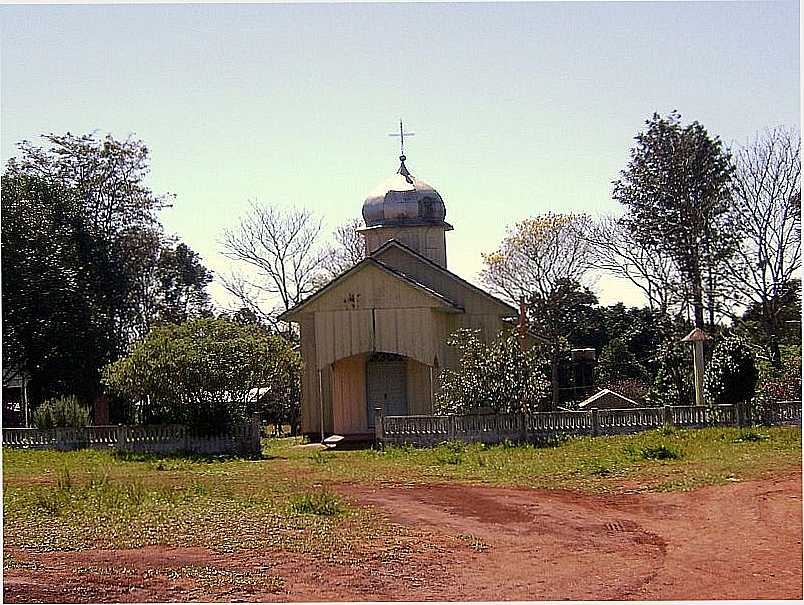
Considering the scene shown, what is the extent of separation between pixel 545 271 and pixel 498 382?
15734 millimetres

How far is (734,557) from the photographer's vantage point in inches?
425

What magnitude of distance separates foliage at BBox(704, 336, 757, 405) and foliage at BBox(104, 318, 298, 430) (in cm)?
879

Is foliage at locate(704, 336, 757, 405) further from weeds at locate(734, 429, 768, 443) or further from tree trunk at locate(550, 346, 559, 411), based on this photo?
tree trunk at locate(550, 346, 559, 411)

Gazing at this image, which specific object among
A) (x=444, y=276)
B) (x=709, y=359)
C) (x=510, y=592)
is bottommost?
(x=510, y=592)

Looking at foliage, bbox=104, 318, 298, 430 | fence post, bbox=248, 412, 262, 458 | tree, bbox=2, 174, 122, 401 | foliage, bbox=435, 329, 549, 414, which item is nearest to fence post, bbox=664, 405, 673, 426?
foliage, bbox=435, 329, 549, 414

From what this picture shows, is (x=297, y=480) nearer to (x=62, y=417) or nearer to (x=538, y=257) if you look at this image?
(x=62, y=417)

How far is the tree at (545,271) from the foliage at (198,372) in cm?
1584

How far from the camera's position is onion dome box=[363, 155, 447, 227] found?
1120 inches

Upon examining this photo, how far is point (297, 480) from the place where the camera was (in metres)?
16.8

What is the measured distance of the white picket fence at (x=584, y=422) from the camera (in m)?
21.2

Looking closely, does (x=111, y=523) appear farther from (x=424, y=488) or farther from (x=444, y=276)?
(x=444, y=276)

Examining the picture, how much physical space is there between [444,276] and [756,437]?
8.99 m

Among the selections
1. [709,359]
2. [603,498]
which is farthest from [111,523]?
[709,359]

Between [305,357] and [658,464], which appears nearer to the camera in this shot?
[658,464]
